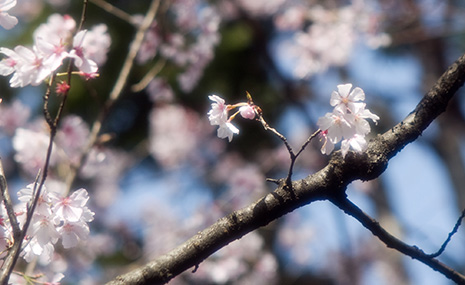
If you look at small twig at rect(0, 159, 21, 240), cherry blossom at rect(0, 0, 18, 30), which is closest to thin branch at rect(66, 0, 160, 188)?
cherry blossom at rect(0, 0, 18, 30)

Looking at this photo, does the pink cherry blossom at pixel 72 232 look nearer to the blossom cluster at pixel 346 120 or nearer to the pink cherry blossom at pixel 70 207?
the pink cherry blossom at pixel 70 207

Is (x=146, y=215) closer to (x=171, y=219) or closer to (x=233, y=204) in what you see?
(x=171, y=219)

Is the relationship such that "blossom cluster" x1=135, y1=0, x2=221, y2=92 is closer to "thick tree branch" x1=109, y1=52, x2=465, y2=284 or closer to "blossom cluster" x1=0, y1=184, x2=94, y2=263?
"blossom cluster" x1=0, y1=184, x2=94, y2=263

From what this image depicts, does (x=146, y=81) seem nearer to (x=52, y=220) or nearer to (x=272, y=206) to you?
(x=52, y=220)

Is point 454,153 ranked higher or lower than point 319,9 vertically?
lower

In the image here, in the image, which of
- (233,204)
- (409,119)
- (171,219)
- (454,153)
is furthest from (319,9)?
(409,119)

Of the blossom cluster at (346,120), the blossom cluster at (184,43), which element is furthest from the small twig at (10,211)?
the blossom cluster at (184,43)
